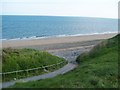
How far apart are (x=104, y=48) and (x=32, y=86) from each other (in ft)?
54.2

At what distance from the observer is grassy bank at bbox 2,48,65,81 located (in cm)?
2453

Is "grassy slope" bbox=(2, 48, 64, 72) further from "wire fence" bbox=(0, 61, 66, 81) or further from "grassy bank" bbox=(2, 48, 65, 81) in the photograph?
"wire fence" bbox=(0, 61, 66, 81)

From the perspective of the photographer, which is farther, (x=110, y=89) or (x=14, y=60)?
(x=14, y=60)

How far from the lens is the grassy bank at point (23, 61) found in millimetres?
24527

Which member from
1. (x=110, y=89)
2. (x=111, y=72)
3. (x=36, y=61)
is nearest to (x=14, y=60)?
(x=36, y=61)

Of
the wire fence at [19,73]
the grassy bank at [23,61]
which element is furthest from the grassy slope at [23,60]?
the wire fence at [19,73]

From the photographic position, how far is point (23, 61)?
86.2 ft

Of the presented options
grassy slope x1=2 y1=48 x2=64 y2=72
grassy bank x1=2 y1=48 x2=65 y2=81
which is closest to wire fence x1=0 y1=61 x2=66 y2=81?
grassy bank x1=2 y1=48 x2=65 y2=81

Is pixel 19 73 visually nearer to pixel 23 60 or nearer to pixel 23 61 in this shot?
pixel 23 61

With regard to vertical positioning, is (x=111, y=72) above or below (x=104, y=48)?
above

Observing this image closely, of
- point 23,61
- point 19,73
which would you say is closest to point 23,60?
point 23,61

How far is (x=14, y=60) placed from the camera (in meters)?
25.9

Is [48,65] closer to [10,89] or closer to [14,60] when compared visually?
[14,60]

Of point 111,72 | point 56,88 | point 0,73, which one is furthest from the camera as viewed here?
point 0,73
